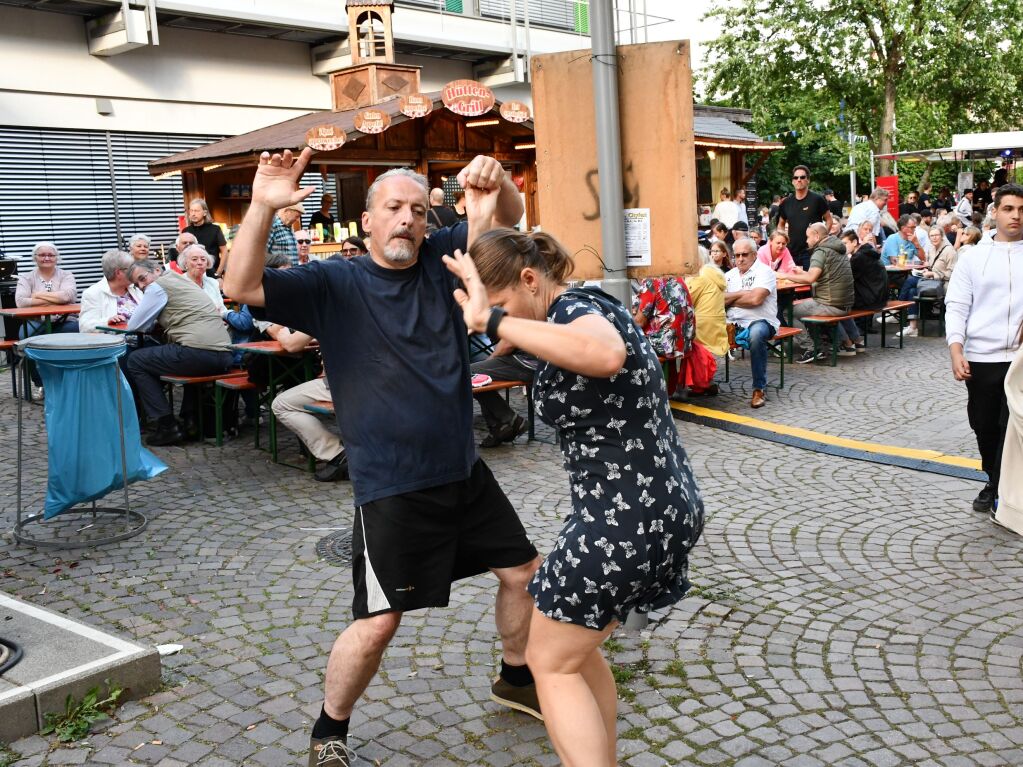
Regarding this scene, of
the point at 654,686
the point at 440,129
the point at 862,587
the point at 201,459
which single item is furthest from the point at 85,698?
the point at 440,129

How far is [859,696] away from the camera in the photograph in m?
3.92

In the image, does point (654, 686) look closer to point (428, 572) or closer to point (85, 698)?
point (428, 572)

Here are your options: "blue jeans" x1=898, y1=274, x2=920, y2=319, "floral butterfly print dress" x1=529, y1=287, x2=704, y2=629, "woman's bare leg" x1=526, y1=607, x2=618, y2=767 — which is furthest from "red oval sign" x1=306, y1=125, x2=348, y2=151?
"woman's bare leg" x1=526, y1=607, x2=618, y2=767

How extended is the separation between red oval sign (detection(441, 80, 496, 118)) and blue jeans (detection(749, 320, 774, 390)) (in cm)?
759

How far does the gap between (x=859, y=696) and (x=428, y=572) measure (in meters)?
1.72

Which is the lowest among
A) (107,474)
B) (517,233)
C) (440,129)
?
(107,474)

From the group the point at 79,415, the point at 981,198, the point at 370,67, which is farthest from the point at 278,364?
the point at 981,198

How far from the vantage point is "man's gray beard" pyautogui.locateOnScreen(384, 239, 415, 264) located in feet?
11.1

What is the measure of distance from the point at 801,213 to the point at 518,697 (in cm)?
1066

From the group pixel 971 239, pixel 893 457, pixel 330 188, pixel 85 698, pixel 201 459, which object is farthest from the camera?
pixel 330 188

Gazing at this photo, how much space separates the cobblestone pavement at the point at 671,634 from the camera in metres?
3.65

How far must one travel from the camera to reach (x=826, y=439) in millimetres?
8109

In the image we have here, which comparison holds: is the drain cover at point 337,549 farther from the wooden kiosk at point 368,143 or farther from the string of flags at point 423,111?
the wooden kiosk at point 368,143

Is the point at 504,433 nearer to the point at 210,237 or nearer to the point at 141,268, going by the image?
the point at 141,268
